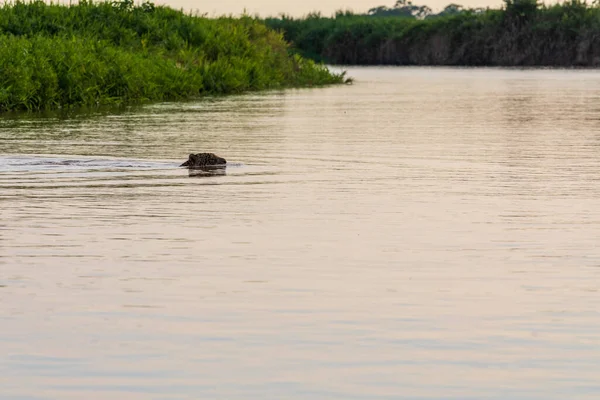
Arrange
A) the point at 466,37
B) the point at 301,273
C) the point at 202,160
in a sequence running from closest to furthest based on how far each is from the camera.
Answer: the point at 301,273 < the point at 202,160 < the point at 466,37

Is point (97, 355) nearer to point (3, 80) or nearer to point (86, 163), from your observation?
point (86, 163)

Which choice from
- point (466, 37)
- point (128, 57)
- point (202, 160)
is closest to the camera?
point (202, 160)

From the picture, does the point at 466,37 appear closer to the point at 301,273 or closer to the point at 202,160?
the point at 202,160

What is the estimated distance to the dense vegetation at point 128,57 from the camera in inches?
1183

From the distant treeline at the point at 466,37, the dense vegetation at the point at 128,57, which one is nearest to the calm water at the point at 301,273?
the dense vegetation at the point at 128,57

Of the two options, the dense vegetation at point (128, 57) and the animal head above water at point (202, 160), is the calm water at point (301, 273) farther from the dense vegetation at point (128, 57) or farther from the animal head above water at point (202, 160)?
the dense vegetation at point (128, 57)

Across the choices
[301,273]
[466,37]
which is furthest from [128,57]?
[466,37]

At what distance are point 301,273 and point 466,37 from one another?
6578 centimetres

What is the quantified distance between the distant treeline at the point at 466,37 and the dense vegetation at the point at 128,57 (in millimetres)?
24864

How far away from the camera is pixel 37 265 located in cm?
910

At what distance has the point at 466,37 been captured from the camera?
73.6 meters

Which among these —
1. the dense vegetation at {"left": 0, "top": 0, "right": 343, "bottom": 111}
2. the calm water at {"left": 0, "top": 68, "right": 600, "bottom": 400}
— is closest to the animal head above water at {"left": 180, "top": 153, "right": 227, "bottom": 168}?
the calm water at {"left": 0, "top": 68, "right": 600, "bottom": 400}

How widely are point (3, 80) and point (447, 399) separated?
78.3 ft

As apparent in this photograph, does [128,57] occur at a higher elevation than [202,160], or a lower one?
lower
